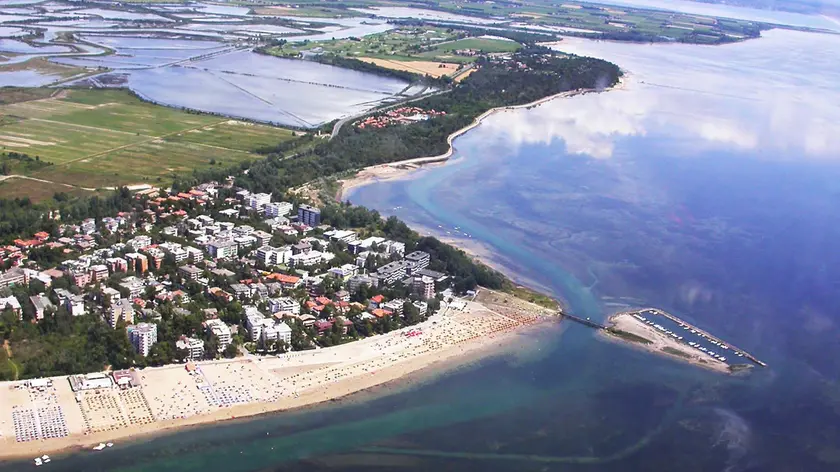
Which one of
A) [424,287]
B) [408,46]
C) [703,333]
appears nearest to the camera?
[703,333]

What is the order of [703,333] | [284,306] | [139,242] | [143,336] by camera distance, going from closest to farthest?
[143,336]
[284,306]
[703,333]
[139,242]

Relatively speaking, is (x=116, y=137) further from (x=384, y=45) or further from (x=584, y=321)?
(x=384, y=45)

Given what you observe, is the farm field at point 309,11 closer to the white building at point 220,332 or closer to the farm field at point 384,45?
the farm field at point 384,45

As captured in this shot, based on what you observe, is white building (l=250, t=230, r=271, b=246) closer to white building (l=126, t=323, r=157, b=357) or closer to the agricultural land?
white building (l=126, t=323, r=157, b=357)

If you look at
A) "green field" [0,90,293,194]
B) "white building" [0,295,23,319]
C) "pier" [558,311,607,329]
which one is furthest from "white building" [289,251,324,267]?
"green field" [0,90,293,194]

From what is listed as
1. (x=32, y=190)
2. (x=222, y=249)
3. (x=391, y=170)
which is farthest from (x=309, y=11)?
(x=222, y=249)

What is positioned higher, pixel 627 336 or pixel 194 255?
pixel 194 255

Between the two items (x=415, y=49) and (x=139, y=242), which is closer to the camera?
(x=139, y=242)

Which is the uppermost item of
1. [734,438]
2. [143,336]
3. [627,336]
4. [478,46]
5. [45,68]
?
[478,46]
